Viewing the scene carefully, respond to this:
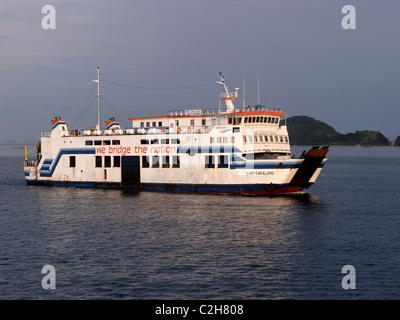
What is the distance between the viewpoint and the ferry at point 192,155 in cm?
5647

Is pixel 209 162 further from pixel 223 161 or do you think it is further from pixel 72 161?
pixel 72 161

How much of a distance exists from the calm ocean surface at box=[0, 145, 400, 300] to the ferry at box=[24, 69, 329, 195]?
3.30 m

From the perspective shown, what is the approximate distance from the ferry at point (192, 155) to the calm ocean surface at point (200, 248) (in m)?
3.30

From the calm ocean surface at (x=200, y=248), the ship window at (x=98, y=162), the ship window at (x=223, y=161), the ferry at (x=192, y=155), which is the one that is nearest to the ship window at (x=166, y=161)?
the ferry at (x=192, y=155)

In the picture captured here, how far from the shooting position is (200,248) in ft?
110

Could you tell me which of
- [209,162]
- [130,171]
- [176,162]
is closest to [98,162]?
[130,171]

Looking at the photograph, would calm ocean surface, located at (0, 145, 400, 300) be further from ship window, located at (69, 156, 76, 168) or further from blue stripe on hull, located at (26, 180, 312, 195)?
ship window, located at (69, 156, 76, 168)

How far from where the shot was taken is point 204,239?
1422 inches

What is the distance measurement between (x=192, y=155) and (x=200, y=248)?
27.1 meters

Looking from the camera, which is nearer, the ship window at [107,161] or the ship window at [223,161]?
the ship window at [223,161]

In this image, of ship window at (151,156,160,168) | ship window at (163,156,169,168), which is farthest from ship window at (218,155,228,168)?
ship window at (151,156,160,168)

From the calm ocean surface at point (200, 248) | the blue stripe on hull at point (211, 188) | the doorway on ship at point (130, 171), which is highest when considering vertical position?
the doorway on ship at point (130, 171)

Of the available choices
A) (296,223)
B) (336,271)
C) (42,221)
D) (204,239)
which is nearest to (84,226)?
(42,221)

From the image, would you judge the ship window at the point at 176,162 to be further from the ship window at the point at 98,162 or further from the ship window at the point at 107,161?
the ship window at the point at 98,162
